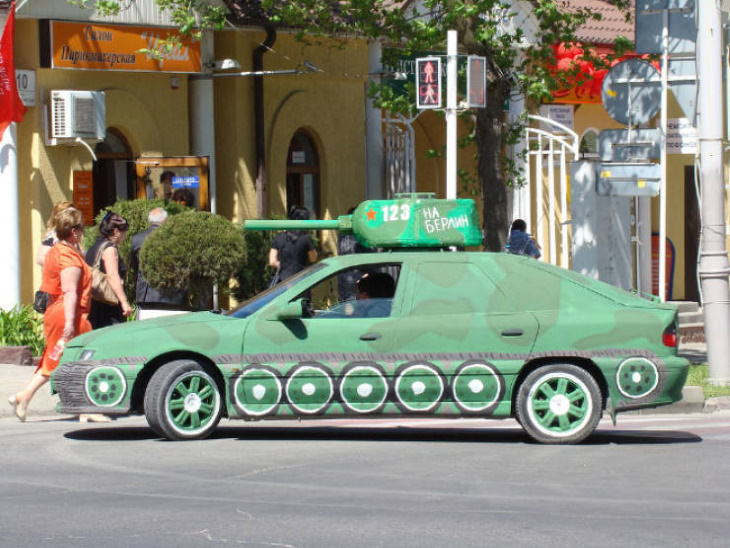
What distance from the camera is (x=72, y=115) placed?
61.3 ft

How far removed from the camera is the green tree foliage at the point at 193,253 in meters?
16.9

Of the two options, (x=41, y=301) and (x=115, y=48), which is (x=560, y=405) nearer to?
(x=41, y=301)

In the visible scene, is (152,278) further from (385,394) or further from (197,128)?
(385,394)

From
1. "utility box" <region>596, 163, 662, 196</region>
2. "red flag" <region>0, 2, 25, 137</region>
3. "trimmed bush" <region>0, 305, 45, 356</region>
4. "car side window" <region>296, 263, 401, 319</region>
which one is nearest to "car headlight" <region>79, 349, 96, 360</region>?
"car side window" <region>296, 263, 401, 319</region>

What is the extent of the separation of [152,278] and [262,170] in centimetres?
521

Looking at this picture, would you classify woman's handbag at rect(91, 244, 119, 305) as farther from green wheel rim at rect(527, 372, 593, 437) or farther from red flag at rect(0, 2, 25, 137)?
red flag at rect(0, 2, 25, 137)

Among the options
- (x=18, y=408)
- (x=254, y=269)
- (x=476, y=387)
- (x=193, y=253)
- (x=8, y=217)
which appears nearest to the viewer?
(x=476, y=387)

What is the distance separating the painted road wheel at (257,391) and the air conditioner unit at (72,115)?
8371 mm

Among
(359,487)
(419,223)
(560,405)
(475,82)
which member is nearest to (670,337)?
(560,405)

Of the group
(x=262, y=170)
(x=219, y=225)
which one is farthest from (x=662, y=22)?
(x=262, y=170)

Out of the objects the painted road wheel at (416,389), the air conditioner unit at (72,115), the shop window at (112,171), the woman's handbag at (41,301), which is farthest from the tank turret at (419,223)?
the shop window at (112,171)

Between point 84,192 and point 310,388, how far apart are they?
926cm

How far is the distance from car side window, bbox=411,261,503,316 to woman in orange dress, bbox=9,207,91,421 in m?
2.87

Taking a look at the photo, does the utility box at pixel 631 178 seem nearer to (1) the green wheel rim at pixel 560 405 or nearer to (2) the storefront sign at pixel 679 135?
(2) the storefront sign at pixel 679 135
